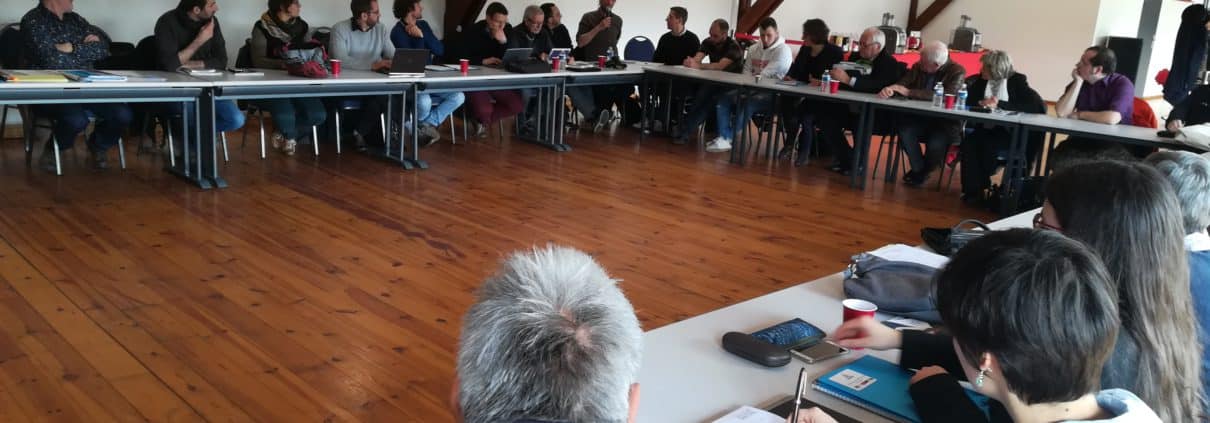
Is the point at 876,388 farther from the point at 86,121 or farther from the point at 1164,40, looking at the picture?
the point at 1164,40

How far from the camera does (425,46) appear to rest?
6957 millimetres

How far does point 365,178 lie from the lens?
5.46 meters

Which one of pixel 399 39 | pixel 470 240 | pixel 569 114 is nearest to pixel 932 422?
pixel 470 240

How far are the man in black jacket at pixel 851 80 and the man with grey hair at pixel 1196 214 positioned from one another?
438cm

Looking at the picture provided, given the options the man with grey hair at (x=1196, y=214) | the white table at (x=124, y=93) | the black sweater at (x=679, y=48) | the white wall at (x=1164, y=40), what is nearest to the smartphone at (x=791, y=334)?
the man with grey hair at (x=1196, y=214)

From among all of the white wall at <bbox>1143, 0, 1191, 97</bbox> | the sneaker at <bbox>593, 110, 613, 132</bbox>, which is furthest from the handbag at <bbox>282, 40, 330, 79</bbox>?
the white wall at <bbox>1143, 0, 1191, 97</bbox>

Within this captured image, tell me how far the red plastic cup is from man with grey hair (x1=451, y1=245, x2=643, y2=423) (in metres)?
0.90

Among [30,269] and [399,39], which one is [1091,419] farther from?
[399,39]

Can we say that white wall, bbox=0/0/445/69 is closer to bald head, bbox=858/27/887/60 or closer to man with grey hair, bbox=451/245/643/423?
bald head, bbox=858/27/887/60

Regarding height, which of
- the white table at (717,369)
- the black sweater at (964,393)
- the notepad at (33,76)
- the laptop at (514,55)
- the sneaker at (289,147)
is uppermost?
the laptop at (514,55)

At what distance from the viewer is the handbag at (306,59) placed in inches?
209

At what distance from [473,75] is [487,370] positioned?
17.5 ft

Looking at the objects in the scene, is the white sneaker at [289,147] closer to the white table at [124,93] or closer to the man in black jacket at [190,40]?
the man in black jacket at [190,40]

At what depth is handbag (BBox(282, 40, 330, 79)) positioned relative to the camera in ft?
17.4
